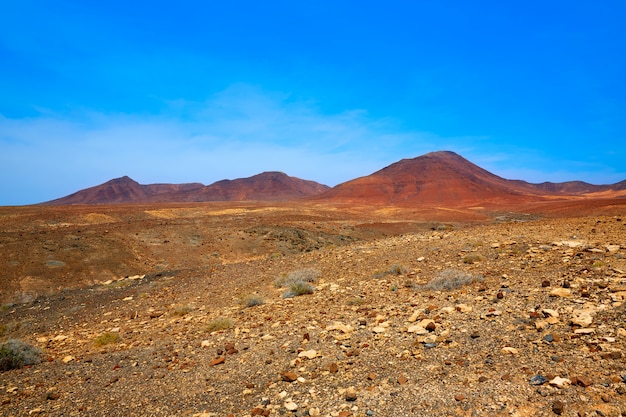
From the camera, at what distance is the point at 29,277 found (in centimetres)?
1756

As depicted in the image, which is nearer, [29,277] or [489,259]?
[489,259]

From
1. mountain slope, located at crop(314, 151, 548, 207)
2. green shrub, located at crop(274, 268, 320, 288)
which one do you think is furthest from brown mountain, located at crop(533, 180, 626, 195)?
green shrub, located at crop(274, 268, 320, 288)

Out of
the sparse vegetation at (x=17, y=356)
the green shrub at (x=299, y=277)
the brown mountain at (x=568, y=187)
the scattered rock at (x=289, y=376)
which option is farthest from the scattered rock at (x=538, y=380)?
the brown mountain at (x=568, y=187)

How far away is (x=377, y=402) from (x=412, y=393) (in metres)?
0.44

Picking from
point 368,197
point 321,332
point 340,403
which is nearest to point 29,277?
point 321,332

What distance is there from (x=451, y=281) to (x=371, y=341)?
9.87 feet

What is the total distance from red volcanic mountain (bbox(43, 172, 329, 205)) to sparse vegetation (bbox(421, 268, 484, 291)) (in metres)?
138

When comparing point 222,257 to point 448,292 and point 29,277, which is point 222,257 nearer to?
point 29,277

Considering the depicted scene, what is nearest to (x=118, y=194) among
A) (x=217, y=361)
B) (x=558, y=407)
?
(x=217, y=361)

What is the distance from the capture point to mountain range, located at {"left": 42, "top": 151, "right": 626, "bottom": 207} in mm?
103000

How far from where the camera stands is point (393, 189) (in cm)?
11694

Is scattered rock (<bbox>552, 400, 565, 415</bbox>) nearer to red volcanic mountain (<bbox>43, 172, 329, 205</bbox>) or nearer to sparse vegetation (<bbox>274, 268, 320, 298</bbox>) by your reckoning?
sparse vegetation (<bbox>274, 268, 320, 298</bbox>)

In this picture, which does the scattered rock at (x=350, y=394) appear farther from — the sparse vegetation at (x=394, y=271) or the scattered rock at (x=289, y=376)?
the sparse vegetation at (x=394, y=271)

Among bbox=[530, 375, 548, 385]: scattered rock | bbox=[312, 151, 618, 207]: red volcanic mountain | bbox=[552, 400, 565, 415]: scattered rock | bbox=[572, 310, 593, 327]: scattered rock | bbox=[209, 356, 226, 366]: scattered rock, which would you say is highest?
bbox=[312, 151, 618, 207]: red volcanic mountain
